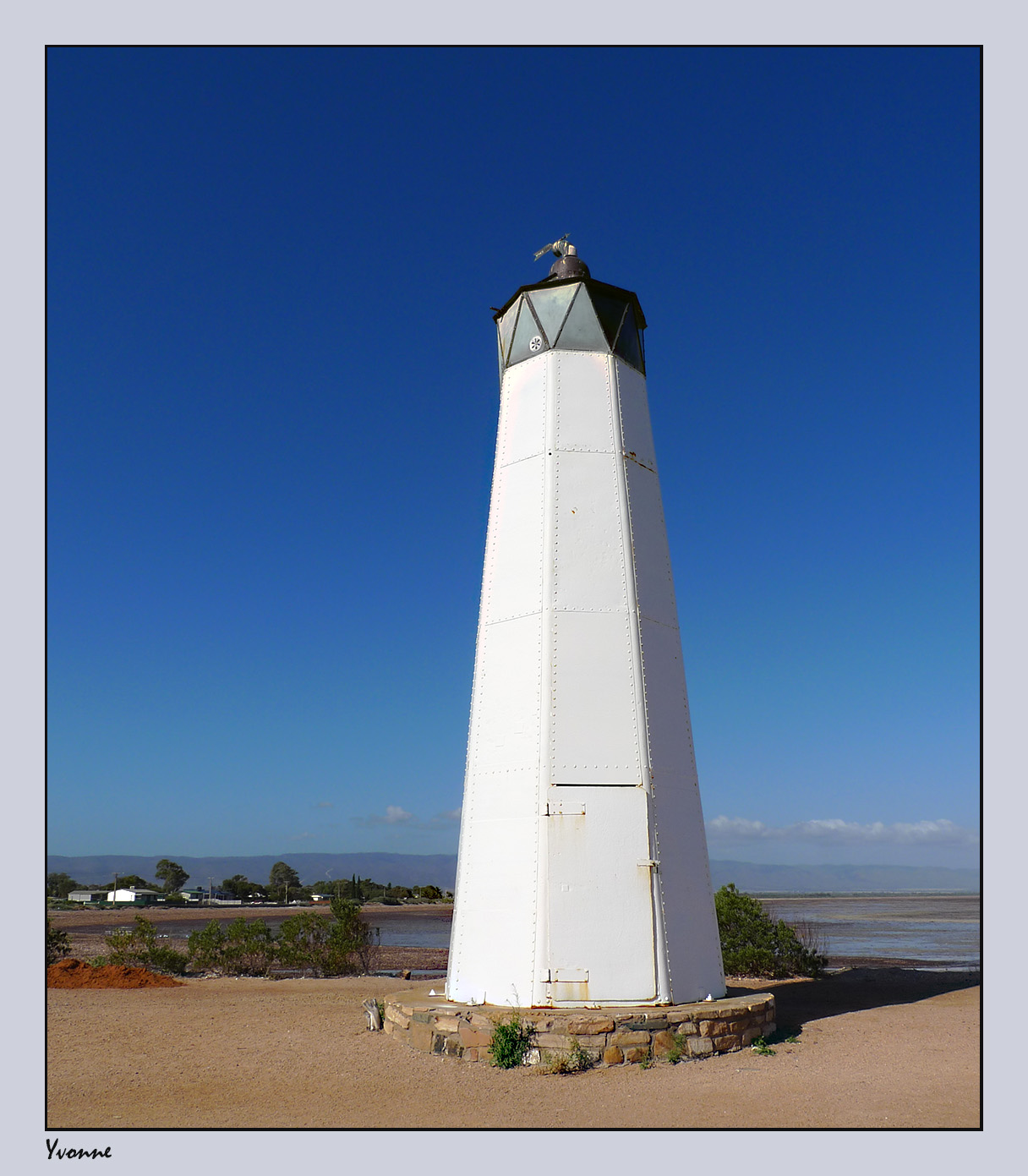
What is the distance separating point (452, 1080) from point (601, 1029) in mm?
1787

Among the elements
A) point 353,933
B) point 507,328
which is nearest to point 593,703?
point 507,328

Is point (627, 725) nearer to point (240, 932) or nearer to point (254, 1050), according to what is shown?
point (254, 1050)

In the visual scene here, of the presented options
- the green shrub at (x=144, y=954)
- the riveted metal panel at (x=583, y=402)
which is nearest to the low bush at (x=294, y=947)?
the green shrub at (x=144, y=954)

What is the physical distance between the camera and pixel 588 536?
1273 centimetres

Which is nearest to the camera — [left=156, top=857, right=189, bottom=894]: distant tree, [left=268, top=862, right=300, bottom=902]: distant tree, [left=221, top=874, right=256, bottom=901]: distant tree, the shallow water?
the shallow water

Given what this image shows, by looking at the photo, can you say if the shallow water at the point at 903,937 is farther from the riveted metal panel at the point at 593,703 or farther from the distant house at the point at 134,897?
the distant house at the point at 134,897

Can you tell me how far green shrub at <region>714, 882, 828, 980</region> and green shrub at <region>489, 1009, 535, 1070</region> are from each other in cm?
→ 927

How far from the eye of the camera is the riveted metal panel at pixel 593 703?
1162cm

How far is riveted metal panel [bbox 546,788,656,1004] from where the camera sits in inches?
425

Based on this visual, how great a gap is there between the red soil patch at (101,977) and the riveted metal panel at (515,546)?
1113cm

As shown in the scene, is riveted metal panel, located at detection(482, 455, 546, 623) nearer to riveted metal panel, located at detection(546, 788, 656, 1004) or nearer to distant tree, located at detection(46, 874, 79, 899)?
riveted metal panel, located at detection(546, 788, 656, 1004)

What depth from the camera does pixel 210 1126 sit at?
831 centimetres

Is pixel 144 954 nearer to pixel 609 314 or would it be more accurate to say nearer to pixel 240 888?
pixel 609 314

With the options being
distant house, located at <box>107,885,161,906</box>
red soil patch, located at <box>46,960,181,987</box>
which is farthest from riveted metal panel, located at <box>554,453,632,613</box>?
distant house, located at <box>107,885,161,906</box>
